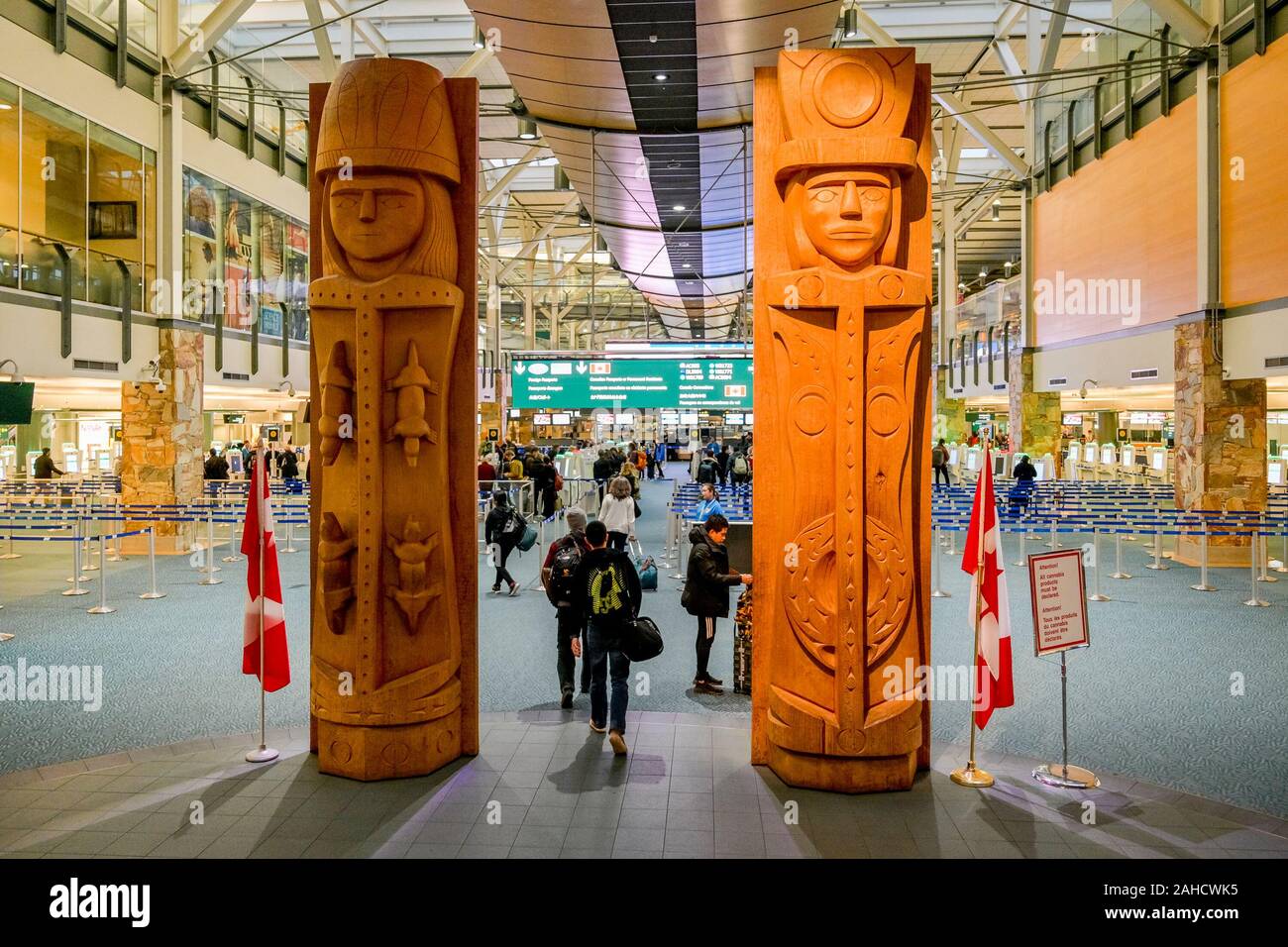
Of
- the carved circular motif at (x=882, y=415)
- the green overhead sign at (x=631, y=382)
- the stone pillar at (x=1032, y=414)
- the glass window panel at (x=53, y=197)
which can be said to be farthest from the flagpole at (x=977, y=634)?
the stone pillar at (x=1032, y=414)

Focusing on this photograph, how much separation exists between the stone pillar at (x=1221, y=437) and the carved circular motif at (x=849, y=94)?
10.9 meters

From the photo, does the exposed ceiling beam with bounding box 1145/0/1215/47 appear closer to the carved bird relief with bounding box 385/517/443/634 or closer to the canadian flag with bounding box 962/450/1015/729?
the canadian flag with bounding box 962/450/1015/729

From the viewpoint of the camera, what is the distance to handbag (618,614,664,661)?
18.9 ft

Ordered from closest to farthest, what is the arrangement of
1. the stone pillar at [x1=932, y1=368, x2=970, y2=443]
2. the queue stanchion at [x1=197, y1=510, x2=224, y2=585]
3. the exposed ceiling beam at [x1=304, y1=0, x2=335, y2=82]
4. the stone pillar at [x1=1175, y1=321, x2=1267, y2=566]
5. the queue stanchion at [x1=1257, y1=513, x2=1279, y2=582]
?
the queue stanchion at [x1=1257, y1=513, x2=1279, y2=582] → the queue stanchion at [x1=197, y1=510, x2=224, y2=585] → the stone pillar at [x1=1175, y1=321, x2=1267, y2=566] → the exposed ceiling beam at [x1=304, y1=0, x2=335, y2=82] → the stone pillar at [x1=932, y1=368, x2=970, y2=443]

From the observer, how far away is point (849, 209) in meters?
4.89

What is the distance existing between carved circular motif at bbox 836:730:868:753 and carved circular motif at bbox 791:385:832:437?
1.78m

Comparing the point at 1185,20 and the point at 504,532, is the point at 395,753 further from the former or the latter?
the point at 1185,20

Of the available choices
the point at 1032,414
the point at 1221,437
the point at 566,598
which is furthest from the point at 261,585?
the point at 1032,414

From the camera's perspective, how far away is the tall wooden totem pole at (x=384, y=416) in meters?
5.15

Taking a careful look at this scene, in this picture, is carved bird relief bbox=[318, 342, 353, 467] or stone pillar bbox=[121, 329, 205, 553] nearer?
carved bird relief bbox=[318, 342, 353, 467]

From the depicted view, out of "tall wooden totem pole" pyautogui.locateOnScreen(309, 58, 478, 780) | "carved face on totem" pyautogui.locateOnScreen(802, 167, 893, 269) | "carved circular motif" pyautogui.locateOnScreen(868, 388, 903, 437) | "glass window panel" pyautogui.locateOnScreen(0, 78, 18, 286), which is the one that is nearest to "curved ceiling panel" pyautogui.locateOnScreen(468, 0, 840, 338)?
"tall wooden totem pole" pyautogui.locateOnScreen(309, 58, 478, 780)

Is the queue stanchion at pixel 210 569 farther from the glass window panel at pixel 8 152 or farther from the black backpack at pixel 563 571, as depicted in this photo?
the black backpack at pixel 563 571

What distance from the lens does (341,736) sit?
529cm

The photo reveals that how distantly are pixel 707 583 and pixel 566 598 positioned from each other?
52.6 inches
